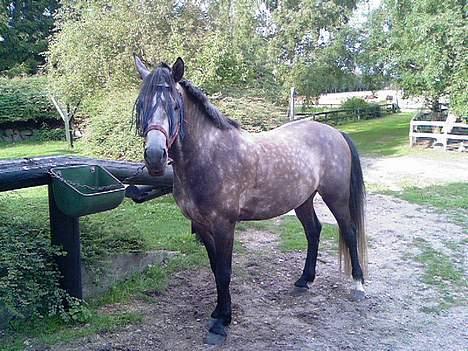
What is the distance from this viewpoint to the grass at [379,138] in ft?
45.1

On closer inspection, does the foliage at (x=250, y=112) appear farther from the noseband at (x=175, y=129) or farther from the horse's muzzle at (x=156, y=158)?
the horse's muzzle at (x=156, y=158)

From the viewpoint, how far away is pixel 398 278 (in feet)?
13.7

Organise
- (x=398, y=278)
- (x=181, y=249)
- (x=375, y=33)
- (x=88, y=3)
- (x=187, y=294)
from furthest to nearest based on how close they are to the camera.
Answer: (x=375, y=33) → (x=88, y=3) → (x=181, y=249) → (x=398, y=278) → (x=187, y=294)

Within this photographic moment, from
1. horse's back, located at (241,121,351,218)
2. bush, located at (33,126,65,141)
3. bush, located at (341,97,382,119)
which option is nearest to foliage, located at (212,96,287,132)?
horse's back, located at (241,121,351,218)

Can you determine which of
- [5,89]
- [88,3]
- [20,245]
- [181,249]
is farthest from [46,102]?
[20,245]

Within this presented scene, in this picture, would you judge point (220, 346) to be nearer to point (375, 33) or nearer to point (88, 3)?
point (88, 3)

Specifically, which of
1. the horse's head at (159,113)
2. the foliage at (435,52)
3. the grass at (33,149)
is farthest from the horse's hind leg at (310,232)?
the foliage at (435,52)

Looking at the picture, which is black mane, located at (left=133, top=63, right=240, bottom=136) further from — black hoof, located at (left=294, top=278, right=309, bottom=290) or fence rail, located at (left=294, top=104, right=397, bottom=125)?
fence rail, located at (left=294, top=104, right=397, bottom=125)

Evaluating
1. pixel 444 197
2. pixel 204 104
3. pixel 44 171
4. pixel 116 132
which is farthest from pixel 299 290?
pixel 116 132

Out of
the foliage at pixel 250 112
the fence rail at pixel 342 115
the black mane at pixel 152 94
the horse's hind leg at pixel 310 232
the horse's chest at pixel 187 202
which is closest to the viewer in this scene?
the black mane at pixel 152 94

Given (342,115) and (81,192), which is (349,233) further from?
(342,115)

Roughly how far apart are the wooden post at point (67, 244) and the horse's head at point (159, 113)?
100cm

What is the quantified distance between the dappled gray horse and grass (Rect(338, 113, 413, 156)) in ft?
26.1

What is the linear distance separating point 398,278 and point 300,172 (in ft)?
5.16
